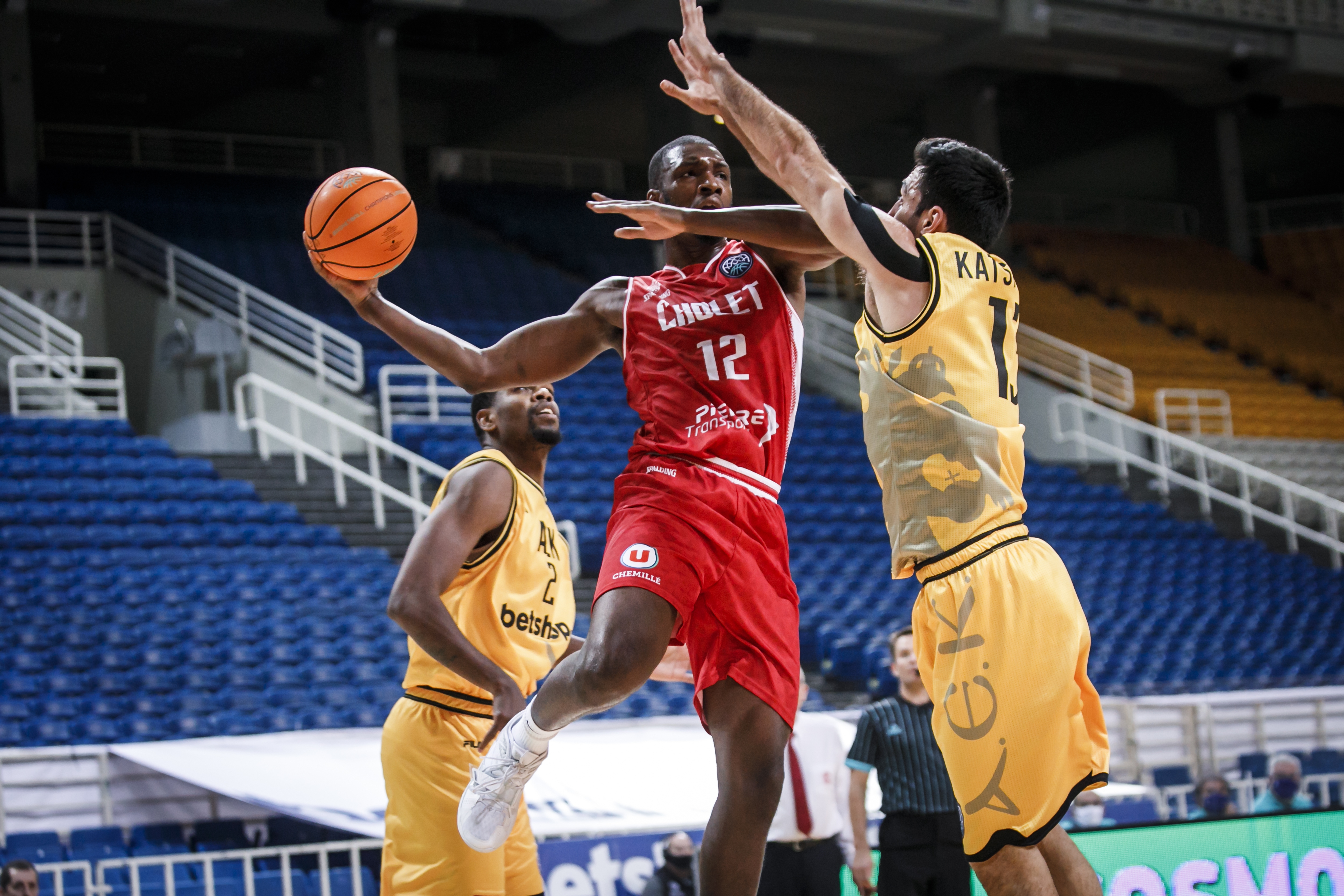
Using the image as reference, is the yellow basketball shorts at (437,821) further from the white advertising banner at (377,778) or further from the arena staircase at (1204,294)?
the arena staircase at (1204,294)

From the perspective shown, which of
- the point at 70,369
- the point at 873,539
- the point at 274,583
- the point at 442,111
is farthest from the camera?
the point at 442,111

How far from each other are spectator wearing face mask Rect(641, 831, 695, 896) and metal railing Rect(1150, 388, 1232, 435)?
46.9 ft

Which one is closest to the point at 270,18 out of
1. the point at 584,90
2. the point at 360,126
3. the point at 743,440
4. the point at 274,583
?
the point at 360,126

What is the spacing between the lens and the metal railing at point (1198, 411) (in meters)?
19.7

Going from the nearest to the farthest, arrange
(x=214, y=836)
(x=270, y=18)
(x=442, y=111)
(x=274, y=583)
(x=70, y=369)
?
(x=214, y=836)
(x=274, y=583)
(x=70, y=369)
(x=270, y=18)
(x=442, y=111)

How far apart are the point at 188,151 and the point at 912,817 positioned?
21.1 m

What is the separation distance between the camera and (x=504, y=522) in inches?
179

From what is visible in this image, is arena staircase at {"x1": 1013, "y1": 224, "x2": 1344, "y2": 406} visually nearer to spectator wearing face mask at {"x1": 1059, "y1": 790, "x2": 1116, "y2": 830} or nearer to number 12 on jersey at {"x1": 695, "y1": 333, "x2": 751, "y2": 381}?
spectator wearing face mask at {"x1": 1059, "y1": 790, "x2": 1116, "y2": 830}

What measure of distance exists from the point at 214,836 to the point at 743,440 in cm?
590

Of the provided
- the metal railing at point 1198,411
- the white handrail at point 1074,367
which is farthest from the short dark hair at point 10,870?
the metal railing at point 1198,411

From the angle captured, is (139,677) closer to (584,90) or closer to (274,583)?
(274,583)

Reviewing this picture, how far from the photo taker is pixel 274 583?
1129 cm

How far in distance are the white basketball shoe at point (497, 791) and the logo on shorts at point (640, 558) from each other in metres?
0.47

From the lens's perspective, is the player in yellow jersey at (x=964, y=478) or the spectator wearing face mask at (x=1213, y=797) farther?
the spectator wearing face mask at (x=1213, y=797)
